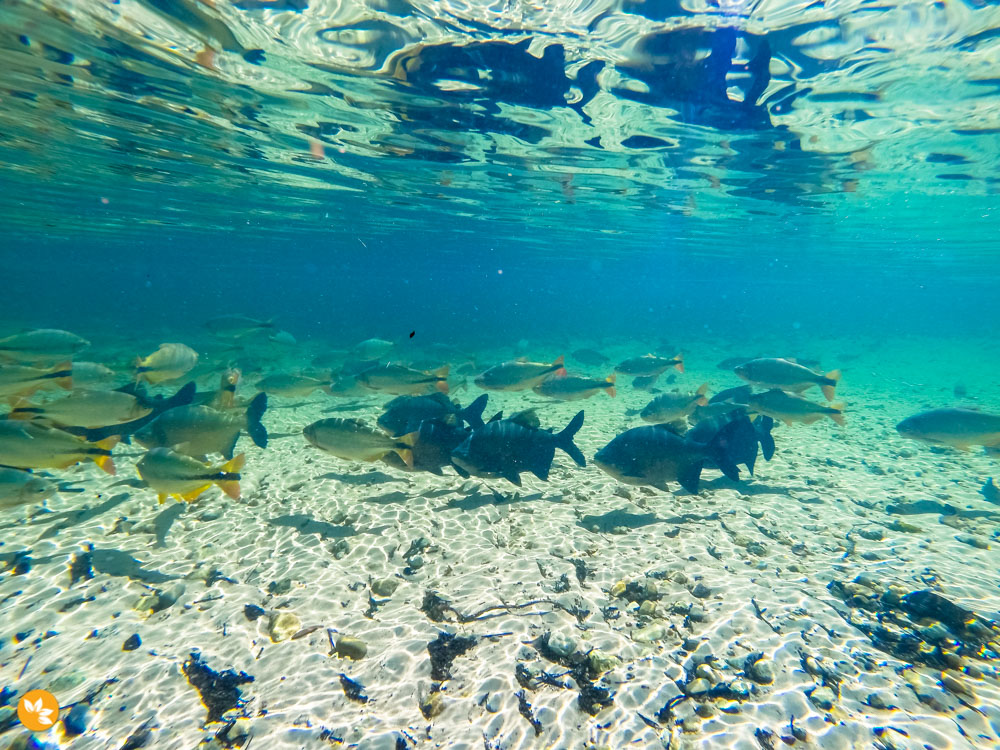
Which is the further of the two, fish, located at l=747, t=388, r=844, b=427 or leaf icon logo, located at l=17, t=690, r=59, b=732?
fish, located at l=747, t=388, r=844, b=427

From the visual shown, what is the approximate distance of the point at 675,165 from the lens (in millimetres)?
16828

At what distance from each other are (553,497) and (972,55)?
12.5m

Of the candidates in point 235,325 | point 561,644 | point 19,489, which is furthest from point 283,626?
point 235,325

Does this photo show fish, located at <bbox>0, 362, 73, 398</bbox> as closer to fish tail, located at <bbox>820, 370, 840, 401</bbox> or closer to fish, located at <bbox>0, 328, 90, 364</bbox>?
fish, located at <bbox>0, 328, 90, 364</bbox>

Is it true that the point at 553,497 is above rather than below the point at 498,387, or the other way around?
below

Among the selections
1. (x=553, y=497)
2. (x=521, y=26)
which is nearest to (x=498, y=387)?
(x=553, y=497)

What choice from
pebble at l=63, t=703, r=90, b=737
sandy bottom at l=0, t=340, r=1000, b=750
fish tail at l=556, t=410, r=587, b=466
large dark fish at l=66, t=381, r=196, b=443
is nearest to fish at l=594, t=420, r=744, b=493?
fish tail at l=556, t=410, r=587, b=466

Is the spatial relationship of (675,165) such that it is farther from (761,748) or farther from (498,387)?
(761,748)

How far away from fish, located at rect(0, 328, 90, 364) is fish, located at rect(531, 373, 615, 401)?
8.24m

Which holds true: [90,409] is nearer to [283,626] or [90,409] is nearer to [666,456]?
[283,626]

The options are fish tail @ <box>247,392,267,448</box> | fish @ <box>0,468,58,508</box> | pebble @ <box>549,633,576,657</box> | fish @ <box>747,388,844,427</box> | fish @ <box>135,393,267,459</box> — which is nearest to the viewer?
pebble @ <box>549,633,576,657</box>

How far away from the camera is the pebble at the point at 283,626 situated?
12.9 feet

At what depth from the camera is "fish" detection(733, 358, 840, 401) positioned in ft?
28.5

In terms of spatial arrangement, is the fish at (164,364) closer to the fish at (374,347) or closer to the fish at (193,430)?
the fish at (193,430)
